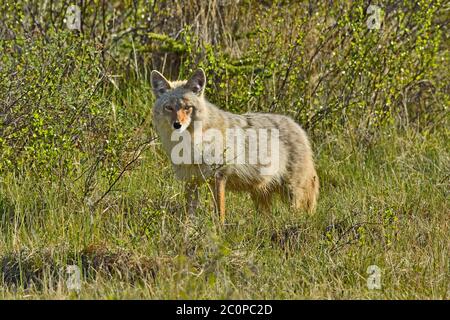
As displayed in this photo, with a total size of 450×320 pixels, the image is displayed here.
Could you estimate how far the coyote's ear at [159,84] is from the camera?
7.59 m

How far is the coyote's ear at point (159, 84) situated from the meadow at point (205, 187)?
48 centimetres

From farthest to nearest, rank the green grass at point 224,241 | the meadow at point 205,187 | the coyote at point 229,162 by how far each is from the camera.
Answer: the coyote at point 229,162 → the meadow at point 205,187 → the green grass at point 224,241

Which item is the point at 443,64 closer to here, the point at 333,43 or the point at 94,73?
the point at 333,43

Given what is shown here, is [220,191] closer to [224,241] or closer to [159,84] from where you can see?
[224,241]

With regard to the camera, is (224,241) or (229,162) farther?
(229,162)

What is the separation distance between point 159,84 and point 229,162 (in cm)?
94

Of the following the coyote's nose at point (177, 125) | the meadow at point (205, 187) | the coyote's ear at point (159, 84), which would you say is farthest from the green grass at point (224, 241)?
the coyote's ear at point (159, 84)

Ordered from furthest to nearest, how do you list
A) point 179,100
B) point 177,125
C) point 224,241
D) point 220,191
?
point 220,191 → point 179,100 → point 177,125 → point 224,241

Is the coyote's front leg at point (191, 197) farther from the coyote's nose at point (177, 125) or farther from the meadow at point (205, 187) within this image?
the coyote's nose at point (177, 125)

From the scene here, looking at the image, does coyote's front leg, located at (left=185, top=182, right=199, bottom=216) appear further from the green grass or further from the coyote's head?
the coyote's head

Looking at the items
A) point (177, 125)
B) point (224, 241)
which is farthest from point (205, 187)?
point (224, 241)

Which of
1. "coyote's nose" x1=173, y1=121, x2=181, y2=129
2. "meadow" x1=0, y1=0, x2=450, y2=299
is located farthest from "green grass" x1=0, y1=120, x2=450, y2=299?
"coyote's nose" x1=173, y1=121, x2=181, y2=129

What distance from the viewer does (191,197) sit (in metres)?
7.22

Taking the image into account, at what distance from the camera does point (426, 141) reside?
917 centimetres
